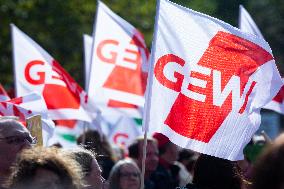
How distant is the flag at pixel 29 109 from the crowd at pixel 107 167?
75cm

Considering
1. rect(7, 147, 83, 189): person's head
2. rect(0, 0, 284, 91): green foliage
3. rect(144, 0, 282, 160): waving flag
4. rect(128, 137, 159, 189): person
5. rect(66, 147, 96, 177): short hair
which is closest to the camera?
rect(7, 147, 83, 189): person's head

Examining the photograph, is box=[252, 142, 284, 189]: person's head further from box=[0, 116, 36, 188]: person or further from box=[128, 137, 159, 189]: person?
box=[128, 137, 159, 189]: person

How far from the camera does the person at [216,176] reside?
5.71 meters

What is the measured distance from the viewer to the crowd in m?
2.85

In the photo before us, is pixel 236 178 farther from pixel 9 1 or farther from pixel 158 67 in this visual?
pixel 9 1

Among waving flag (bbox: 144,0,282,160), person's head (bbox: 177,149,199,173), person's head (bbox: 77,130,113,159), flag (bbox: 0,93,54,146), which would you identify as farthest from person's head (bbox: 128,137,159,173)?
waving flag (bbox: 144,0,282,160)

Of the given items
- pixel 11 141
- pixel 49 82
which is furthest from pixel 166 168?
pixel 11 141

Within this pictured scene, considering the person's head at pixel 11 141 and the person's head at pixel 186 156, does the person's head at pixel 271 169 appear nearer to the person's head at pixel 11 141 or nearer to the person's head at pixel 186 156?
the person's head at pixel 11 141

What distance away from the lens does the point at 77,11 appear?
32812mm

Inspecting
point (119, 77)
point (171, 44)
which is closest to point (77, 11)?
point (119, 77)

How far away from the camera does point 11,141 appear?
5.78 meters

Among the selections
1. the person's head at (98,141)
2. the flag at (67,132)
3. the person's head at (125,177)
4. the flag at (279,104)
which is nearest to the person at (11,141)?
the person's head at (125,177)

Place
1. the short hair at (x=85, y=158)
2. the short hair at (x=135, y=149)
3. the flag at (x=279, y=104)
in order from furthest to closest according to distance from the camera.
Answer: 1. the short hair at (x=135, y=149)
2. the flag at (x=279, y=104)
3. the short hair at (x=85, y=158)

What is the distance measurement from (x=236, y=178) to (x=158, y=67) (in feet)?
4.23
